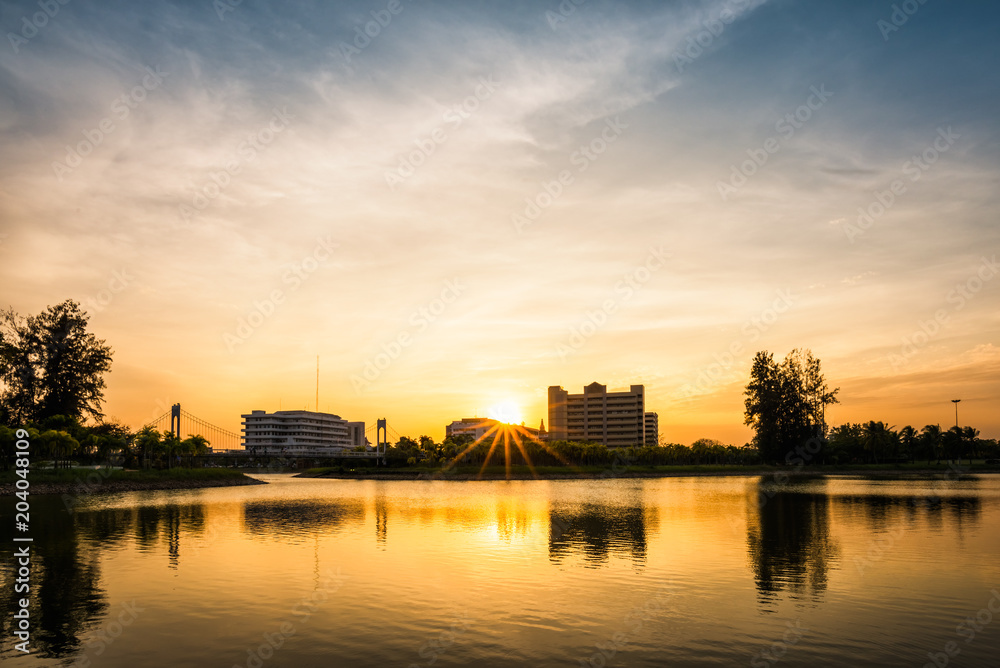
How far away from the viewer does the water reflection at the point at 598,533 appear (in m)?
33.3

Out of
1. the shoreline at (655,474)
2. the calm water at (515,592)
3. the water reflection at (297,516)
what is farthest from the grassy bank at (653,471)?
the calm water at (515,592)

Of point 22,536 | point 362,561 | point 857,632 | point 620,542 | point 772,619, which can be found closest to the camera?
point 857,632

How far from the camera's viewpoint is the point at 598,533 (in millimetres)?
41344

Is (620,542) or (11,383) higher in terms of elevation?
(11,383)

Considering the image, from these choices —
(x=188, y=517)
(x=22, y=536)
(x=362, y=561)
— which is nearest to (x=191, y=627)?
(x=362, y=561)

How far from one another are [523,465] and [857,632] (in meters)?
145

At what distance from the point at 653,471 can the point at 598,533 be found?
12927 centimetres

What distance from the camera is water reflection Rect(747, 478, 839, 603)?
25.5 metres

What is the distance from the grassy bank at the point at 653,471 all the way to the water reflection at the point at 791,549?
91.9 m

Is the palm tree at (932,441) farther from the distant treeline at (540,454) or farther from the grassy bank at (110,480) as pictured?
the grassy bank at (110,480)

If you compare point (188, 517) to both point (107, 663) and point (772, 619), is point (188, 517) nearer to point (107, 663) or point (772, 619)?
point (107, 663)

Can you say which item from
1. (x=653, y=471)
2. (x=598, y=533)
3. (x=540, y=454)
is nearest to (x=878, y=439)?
(x=653, y=471)

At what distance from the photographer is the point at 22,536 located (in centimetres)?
4025

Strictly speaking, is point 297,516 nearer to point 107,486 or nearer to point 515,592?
point 515,592
